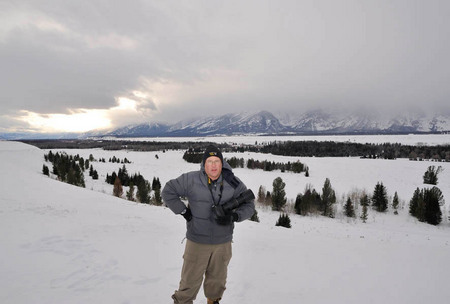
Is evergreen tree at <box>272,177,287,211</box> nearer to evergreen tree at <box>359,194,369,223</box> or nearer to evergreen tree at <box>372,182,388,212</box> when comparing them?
evergreen tree at <box>359,194,369,223</box>

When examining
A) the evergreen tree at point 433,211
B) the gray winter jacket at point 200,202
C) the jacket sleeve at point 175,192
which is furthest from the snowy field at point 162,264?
the evergreen tree at point 433,211

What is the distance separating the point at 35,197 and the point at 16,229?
6980mm

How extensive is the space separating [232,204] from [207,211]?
0.45m

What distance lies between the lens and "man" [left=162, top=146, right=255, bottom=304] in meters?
3.84

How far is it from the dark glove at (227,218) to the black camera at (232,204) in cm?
6

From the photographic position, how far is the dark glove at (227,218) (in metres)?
3.73

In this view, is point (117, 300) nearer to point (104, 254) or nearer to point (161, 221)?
point (104, 254)

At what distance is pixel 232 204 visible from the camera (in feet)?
12.3

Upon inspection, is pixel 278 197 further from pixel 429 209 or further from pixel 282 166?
pixel 282 166

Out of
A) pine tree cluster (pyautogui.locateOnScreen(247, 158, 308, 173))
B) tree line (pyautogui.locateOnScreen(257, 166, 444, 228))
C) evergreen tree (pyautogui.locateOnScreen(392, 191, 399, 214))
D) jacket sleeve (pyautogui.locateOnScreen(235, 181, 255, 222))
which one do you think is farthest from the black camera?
pine tree cluster (pyautogui.locateOnScreen(247, 158, 308, 173))

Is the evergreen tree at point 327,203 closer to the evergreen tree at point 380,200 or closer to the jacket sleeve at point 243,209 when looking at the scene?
the evergreen tree at point 380,200

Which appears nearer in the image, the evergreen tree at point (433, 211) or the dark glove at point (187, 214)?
the dark glove at point (187, 214)

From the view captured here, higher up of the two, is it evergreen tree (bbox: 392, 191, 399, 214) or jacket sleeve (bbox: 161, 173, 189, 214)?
jacket sleeve (bbox: 161, 173, 189, 214)

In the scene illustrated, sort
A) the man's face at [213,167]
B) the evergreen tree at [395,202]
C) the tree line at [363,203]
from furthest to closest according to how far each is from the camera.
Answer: the evergreen tree at [395,202]
the tree line at [363,203]
the man's face at [213,167]
